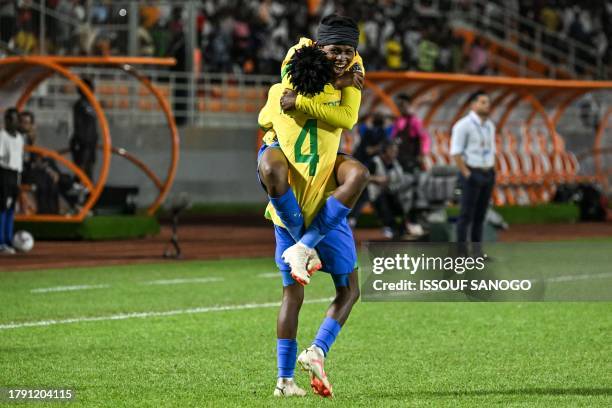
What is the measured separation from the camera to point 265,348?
10.8 meters

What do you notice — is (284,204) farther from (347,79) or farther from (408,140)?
(408,140)

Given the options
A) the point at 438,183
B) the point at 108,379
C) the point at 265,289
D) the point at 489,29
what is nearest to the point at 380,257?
the point at 108,379

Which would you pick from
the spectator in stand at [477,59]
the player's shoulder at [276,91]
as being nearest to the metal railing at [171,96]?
the spectator in stand at [477,59]

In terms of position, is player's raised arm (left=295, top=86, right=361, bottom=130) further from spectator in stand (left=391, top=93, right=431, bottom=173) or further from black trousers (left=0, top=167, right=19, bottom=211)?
spectator in stand (left=391, top=93, right=431, bottom=173)

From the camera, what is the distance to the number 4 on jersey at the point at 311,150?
318 inches

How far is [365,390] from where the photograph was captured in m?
8.70

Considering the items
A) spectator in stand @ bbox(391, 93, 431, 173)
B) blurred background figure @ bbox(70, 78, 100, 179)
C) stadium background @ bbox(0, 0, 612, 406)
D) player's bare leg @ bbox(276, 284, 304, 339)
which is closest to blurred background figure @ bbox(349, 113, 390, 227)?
spectator in stand @ bbox(391, 93, 431, 173)

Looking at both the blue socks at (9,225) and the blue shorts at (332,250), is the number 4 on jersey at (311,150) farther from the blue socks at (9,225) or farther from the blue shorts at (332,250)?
the blue socks at (9,225)

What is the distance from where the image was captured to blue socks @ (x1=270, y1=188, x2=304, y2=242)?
7.93m

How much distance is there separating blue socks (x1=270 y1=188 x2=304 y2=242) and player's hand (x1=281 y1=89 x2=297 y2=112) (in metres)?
0.46

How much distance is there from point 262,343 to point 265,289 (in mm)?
4348

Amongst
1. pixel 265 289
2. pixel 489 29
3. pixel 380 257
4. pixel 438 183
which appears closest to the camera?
pixel 380 257

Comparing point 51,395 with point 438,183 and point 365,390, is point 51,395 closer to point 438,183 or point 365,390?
point 365,390

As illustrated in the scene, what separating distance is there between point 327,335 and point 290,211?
30.1 inches
